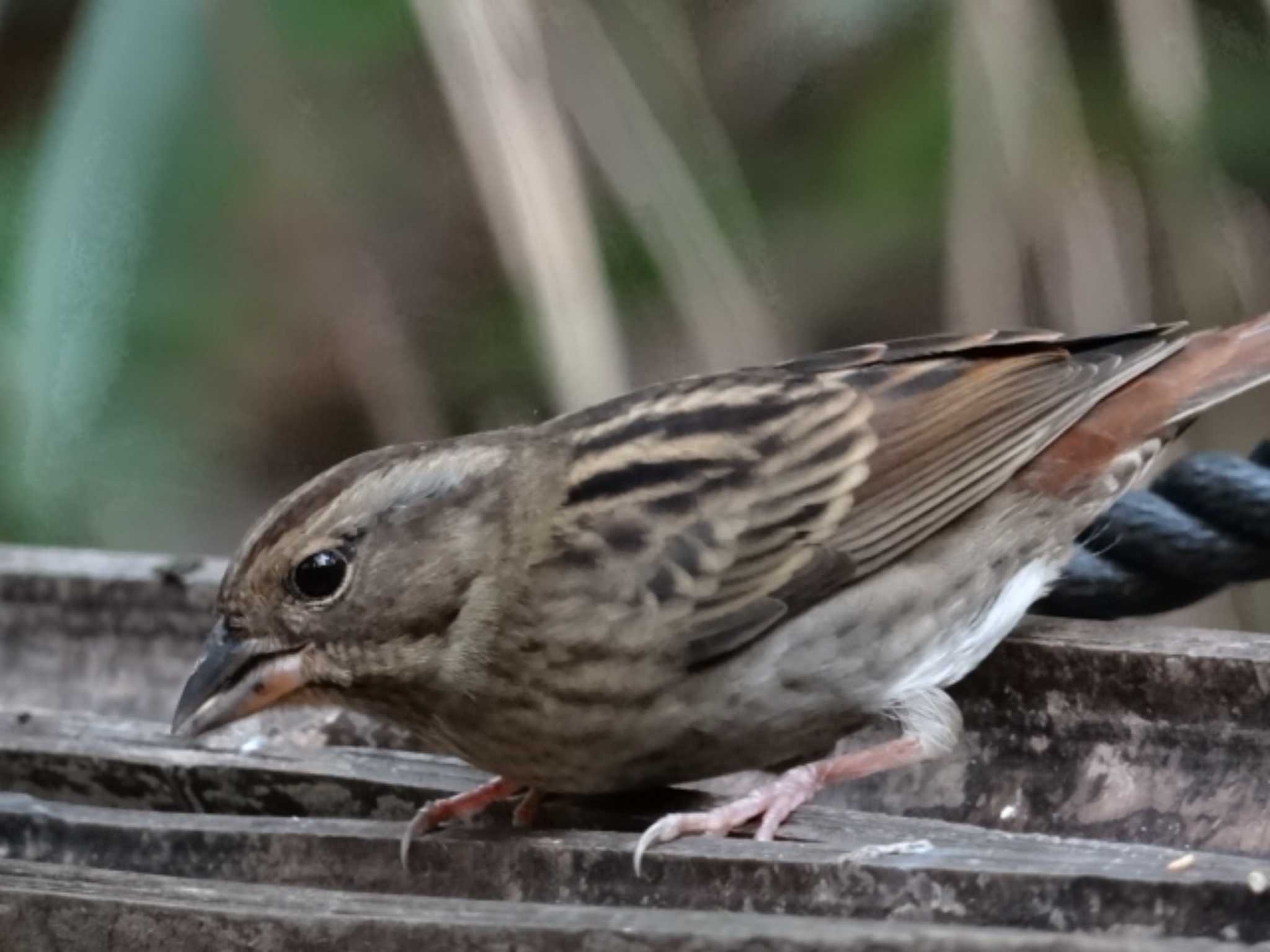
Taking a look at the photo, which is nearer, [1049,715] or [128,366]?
[1049,715]

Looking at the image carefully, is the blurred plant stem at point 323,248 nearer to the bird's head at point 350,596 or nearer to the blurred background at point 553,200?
the blurred background at point 553,200

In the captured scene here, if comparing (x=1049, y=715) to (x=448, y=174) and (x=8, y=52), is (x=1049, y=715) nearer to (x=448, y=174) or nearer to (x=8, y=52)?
(x=448, y=174)

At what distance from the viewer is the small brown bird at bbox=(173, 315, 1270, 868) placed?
1.80 metres

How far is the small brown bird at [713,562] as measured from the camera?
1799mm

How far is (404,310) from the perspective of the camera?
12.5 ft

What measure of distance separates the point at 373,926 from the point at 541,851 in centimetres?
31

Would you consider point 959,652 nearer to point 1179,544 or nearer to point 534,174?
point 1179,544

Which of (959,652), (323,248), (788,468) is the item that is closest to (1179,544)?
(959,652)

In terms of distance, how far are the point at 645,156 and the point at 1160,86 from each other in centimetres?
80

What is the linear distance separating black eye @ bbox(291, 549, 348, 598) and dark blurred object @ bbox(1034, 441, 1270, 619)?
78cm

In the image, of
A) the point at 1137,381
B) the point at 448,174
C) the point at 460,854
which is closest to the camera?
the point at 460,854

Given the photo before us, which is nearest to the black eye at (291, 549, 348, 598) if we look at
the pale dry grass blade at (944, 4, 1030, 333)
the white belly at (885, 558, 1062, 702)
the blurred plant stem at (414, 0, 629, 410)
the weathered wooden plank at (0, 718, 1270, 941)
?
the weathered wooden plank at (0, 718, 1270, 941)

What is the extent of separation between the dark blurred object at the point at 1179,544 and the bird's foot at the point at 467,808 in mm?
631

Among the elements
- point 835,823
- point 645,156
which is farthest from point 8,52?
point 835,823
